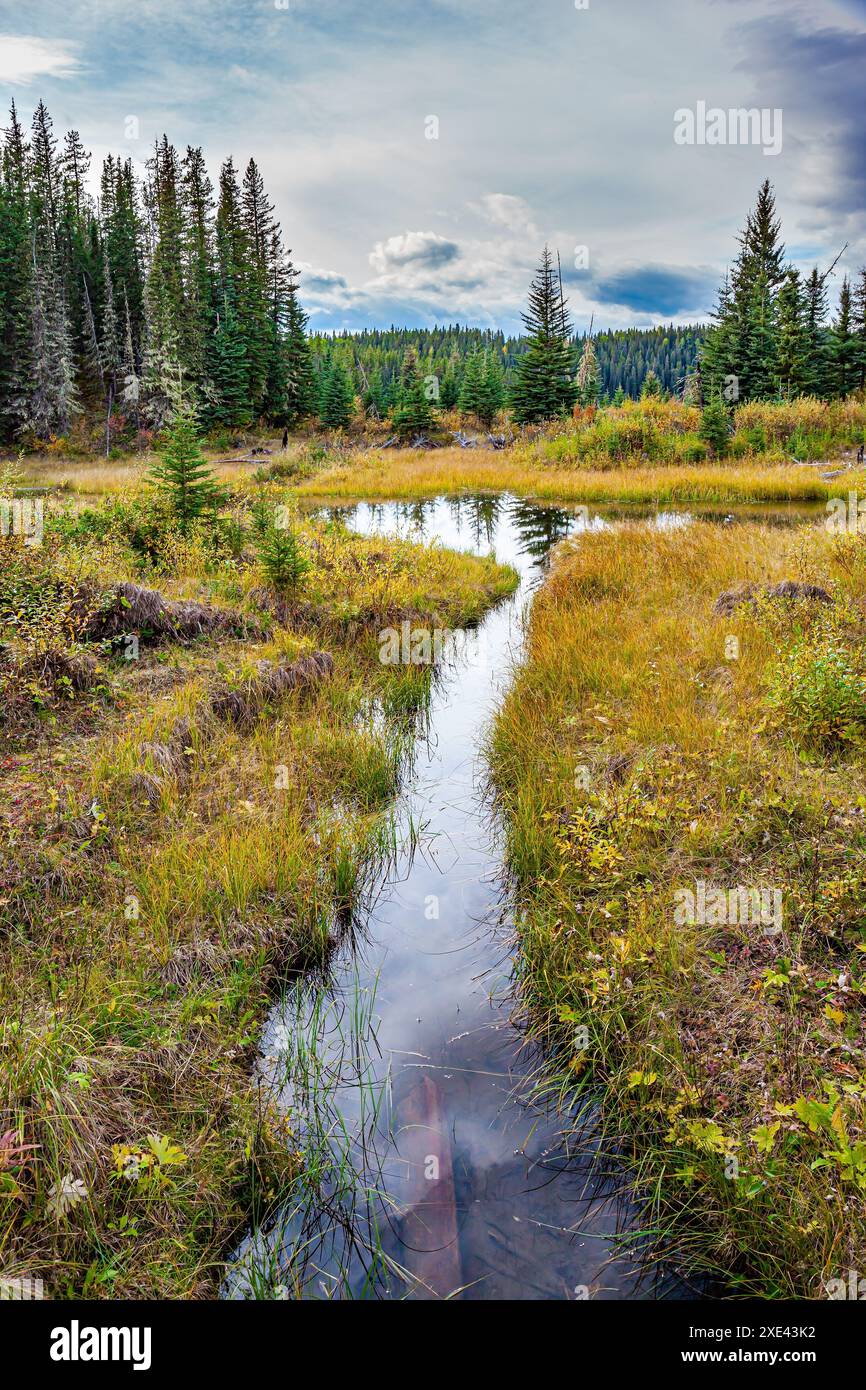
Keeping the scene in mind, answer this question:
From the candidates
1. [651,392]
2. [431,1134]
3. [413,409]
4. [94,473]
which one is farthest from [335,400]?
[431,1134]

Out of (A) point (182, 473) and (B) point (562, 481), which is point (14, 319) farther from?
(A) point (182, 473)

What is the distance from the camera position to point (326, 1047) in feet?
12.8

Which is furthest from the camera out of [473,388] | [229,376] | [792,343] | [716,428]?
[473,388]

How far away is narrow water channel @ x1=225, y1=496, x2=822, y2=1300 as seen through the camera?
2.82m

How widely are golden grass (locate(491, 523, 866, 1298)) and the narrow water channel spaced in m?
0.25

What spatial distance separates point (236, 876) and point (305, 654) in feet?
13.9

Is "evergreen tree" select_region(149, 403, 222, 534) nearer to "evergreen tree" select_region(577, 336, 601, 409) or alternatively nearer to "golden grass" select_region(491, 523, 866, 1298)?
"golden grass" select_region(491, 523, 866, 1298)

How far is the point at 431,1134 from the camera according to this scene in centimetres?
343

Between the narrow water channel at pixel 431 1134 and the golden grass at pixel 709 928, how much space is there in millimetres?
249

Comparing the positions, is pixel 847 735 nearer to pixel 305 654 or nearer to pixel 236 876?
pixel 236 876

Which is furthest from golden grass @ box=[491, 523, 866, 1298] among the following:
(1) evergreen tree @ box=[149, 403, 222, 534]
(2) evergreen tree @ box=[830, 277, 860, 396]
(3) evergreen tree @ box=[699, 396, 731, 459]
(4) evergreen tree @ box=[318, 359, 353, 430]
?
(4) evergreen tree @ box=[318, 359, 353, 430]

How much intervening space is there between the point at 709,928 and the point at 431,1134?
1.92 meters

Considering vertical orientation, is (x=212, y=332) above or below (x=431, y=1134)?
above
